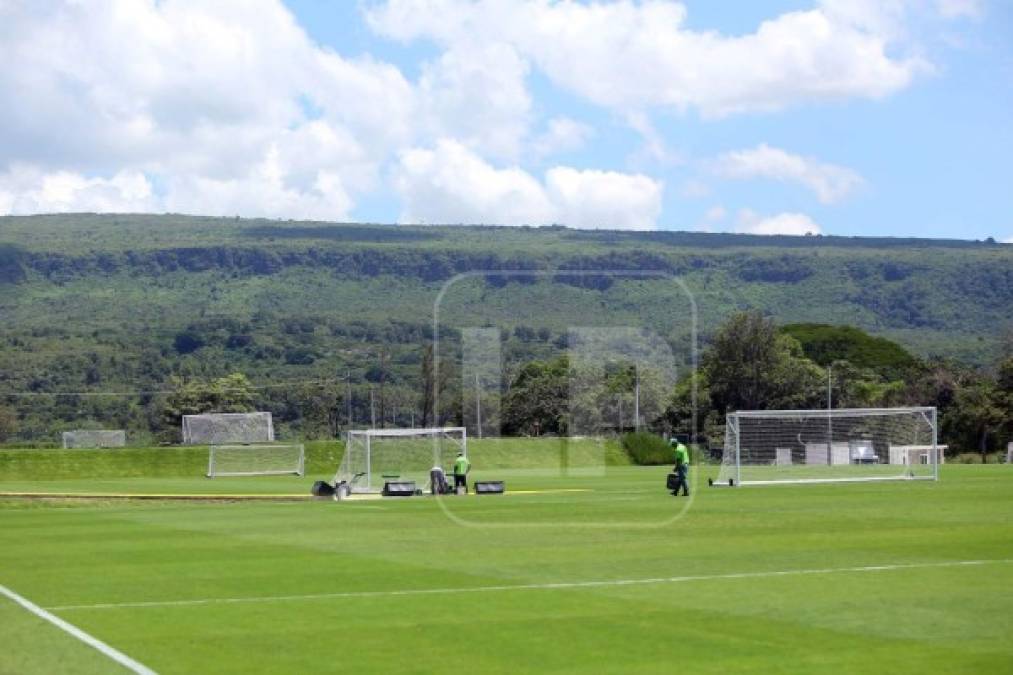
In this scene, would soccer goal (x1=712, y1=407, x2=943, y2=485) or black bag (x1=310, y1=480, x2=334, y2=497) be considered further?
soccer goal (x1=712, y1=407, x2=943, y2=485)

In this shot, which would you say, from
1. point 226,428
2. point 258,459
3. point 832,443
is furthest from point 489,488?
point 226,428

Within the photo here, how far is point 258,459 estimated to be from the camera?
83875 millimetres

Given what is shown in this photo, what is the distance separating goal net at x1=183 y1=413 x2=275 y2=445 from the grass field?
206ft

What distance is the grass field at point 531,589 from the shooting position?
14.0m

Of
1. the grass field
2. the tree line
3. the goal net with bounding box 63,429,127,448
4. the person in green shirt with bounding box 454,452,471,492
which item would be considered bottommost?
the grass field

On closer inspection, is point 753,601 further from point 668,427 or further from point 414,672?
point 668,427

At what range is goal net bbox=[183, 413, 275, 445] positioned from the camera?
99.0 m

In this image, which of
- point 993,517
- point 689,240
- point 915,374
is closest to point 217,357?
point 689,240

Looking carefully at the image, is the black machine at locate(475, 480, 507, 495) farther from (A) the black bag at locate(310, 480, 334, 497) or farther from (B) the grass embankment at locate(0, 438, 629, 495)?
(B) the grass embankment at locate(0, 438, 629, 495)

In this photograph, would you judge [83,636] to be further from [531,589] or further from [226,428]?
[226,428]

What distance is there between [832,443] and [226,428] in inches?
1930

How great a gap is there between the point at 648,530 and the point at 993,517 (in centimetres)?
768

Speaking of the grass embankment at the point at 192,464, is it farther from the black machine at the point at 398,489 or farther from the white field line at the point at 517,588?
the white field line at the point at 517,588

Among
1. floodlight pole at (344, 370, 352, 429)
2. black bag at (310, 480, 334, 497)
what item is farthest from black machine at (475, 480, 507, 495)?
floodlight pole at (344, 370, 352, 429)
